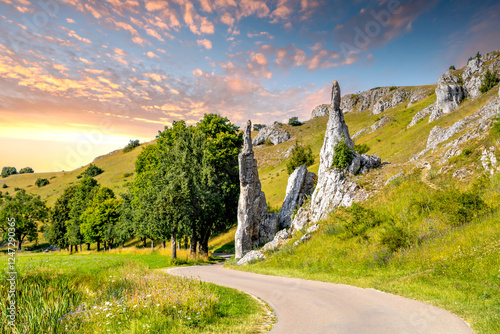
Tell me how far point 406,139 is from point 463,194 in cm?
5007

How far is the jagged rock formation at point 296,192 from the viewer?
3566 centimetres

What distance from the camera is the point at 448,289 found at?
37.4 ft

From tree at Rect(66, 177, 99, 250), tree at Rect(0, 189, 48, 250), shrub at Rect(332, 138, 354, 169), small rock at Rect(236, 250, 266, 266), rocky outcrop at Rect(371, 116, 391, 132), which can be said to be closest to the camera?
small rock at Rect(236, 250, 266, 266)

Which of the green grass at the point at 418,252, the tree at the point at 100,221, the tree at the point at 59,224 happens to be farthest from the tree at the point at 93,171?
the green grass at the point at 418,252

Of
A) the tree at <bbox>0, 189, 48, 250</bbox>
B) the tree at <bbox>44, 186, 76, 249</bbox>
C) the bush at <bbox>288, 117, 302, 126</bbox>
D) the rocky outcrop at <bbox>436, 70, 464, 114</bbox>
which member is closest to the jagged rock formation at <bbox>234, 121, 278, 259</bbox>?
the rocky outcrop at <bbox>436, 70, 464, 114</bbox>

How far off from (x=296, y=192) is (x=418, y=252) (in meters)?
20.3

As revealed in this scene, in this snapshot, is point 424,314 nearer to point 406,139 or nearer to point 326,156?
point 326,156

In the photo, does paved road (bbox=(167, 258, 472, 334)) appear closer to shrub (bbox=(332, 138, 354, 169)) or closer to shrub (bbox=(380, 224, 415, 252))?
shrub (bbox=(380, 224, 415, 252))

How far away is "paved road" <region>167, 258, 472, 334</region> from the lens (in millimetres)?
8047

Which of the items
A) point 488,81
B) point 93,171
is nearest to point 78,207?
point 93,171

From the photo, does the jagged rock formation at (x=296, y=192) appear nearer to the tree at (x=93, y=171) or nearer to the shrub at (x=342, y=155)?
the shrub at (x=342, y=155)

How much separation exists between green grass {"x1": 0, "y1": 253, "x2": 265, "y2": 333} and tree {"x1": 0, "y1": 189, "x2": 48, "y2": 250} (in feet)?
243

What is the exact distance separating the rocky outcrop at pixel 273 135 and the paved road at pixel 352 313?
12583cm

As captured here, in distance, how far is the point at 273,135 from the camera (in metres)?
142
